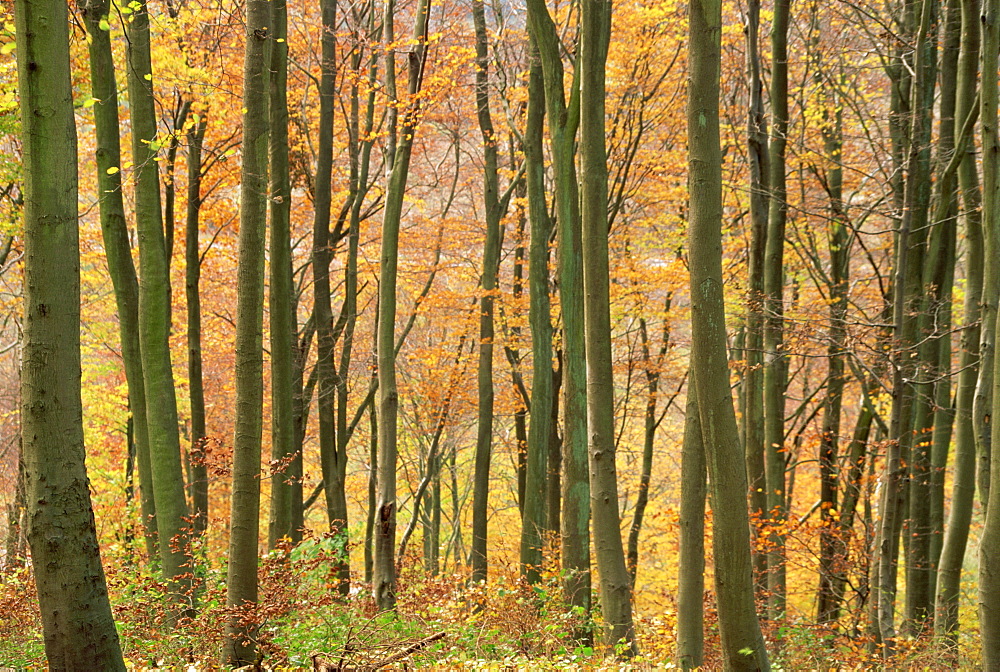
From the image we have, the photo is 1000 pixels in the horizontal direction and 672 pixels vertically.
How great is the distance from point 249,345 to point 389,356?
3.79 metres

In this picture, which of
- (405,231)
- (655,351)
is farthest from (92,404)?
(655,351)

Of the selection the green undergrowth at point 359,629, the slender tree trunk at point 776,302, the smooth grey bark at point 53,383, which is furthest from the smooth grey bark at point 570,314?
the smooth grey bark at point 53,383

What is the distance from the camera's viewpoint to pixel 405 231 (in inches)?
579

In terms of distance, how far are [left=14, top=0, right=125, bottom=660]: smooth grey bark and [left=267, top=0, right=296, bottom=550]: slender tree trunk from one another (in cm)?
414

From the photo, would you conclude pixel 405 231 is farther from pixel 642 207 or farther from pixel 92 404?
pixel 92 404

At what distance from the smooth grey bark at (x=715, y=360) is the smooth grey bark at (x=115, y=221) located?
4.47 metres

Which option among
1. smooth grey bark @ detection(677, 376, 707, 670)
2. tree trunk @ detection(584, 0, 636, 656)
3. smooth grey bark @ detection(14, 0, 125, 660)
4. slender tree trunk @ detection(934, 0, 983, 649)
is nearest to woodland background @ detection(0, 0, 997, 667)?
slender tree trunk @ detection(934, 0, 983, 649)

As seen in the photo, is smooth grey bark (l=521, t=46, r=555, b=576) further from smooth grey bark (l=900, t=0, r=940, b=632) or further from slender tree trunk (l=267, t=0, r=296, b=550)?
smooth grey bark (l=900, t=0, r=940, b=632)

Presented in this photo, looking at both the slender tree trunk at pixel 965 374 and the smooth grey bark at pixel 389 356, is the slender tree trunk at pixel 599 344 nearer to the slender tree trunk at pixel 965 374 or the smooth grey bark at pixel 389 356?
the smooth grey bark at pixel 389 356

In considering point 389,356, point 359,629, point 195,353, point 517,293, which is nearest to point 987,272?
point 359,629

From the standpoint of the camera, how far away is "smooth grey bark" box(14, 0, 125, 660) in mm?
3443

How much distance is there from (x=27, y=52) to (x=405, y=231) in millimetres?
11266

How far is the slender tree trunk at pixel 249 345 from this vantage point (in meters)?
4.98

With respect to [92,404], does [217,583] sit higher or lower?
lower
